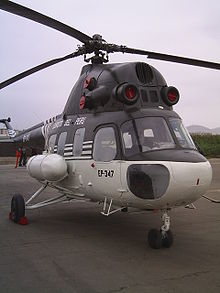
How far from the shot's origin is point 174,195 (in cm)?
525

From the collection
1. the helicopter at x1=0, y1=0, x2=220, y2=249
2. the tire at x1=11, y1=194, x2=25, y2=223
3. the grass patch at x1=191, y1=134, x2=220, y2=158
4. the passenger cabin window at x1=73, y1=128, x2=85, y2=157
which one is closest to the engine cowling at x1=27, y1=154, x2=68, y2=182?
the helicopter at x1=0, y1=0, x2=220, y2=249

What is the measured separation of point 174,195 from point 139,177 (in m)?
0.62

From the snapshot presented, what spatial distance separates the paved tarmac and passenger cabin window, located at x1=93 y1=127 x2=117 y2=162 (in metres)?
1.62

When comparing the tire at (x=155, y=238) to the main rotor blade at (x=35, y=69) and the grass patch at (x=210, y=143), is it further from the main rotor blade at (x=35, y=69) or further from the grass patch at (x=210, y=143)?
the grass patch at (x=210, y=143)

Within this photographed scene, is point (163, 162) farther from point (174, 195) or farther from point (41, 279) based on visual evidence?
point (41, 279)

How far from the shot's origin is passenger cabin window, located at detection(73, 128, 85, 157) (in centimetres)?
711

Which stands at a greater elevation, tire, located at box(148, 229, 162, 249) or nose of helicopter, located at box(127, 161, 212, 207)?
nose of helicopter, located at box(127, 161, 212, 207)

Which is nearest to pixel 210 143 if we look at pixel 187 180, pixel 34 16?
pixel 187 180

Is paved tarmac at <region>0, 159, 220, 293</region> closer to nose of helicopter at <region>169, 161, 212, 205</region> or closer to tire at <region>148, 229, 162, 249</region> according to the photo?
tire at <region>148, 229, 162, 249</region>

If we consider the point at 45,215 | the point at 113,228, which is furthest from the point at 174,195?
the point at 45,215

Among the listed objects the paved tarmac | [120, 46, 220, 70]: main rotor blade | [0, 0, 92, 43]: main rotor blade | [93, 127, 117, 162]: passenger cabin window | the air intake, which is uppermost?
[0, 0, 92, 43]: main rotor blade

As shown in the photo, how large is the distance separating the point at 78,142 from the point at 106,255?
246cm

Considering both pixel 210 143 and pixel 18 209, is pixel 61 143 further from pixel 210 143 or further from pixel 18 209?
pixel 210 143

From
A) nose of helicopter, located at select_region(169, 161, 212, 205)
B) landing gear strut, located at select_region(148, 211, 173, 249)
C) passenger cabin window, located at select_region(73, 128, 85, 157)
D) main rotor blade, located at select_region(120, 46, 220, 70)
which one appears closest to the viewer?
nose of helicopter, located at select_region(169, 161, 212, 205)
